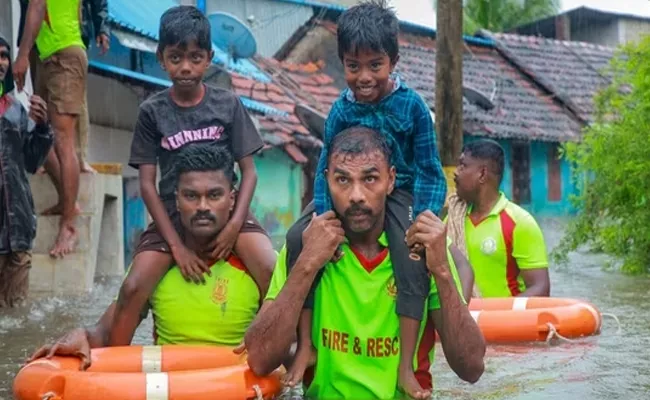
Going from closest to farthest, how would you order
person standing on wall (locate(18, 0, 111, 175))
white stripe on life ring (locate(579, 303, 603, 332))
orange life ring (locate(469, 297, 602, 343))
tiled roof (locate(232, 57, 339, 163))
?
orange life ring (locate(469, 297, 602, 343))
white stripe on life ring (locate(579, 303, 603, 332))
person standing on wall (locate(18, 0, 111, 175))
tiled roof (locate(232, 57, 339, 163))

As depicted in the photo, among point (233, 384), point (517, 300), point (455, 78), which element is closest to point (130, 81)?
point (455, 78)

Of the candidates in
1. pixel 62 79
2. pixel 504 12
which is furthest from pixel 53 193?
pixel 504 12

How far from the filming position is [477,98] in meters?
24.6

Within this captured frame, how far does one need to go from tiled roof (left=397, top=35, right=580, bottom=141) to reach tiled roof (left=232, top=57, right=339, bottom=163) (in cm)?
239

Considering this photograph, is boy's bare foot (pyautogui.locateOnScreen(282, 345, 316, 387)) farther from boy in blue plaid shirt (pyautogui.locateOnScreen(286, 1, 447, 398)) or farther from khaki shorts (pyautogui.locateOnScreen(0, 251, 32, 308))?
khaki shorts (pyautogui.locateOnScreen(0, 251, 32, 308))

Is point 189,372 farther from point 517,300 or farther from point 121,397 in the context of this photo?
point 517,300

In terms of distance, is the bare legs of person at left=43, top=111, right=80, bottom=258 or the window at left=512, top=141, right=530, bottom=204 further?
the window at left=512, top=141, right=530, bottom=204

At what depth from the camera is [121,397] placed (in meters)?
4.88

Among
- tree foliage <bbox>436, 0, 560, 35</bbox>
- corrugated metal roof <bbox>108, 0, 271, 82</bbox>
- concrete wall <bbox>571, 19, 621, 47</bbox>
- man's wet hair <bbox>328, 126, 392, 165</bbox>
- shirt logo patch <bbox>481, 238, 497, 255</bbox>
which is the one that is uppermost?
tree foliage <bbox>436, 0, 560, 35</bbox>

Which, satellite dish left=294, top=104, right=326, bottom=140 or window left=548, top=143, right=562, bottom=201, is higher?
satellite dish left=294, top=104, right=326, bottom=140

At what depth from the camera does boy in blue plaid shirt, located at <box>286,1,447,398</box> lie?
189 inches

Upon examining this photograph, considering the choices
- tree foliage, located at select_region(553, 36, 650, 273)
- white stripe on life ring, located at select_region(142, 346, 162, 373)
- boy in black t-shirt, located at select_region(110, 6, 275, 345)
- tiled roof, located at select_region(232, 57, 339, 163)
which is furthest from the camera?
tiled roof, located at select_region(232, 57, 339, 163)

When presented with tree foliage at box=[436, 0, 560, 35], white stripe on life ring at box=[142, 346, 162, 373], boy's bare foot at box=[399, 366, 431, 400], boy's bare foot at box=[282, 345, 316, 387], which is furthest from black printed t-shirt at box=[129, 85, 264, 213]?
tree foliage at box=[436, 0, 560, 35]

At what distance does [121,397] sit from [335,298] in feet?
3.22
